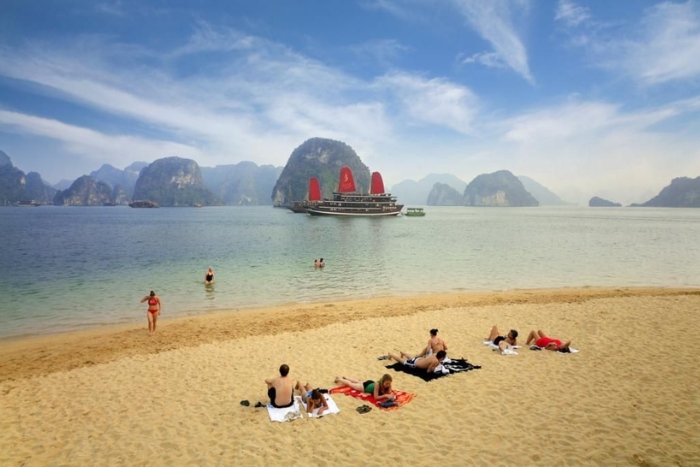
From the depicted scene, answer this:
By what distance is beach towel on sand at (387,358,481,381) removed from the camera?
965cm

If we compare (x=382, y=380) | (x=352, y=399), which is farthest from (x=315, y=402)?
(x=382, y=380)

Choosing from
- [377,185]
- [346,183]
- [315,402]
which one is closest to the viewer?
[315,402]

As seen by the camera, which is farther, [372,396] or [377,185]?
[377,185]

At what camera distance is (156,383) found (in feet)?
31.4

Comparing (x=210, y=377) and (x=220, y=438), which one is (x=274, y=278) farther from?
(x=220, y=438)

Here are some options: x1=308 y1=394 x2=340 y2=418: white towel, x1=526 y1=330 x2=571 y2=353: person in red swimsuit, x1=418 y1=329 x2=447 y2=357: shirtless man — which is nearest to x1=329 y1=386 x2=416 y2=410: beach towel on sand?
x1=308 y1=394 x2=340 y2=418: white towel

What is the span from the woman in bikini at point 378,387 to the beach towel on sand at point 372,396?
9 centimetres

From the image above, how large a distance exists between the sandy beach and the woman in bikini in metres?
0.44

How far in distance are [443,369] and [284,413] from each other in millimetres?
4451

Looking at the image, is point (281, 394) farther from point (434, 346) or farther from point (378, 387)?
point (434, 346)

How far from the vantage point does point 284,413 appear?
7.73 m

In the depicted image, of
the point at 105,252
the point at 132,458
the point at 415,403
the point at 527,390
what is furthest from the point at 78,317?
the point at 105,252

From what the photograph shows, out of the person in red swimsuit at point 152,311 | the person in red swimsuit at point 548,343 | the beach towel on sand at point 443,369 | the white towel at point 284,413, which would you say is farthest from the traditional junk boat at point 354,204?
the white towel at point 284,413

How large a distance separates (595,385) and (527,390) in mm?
1782
